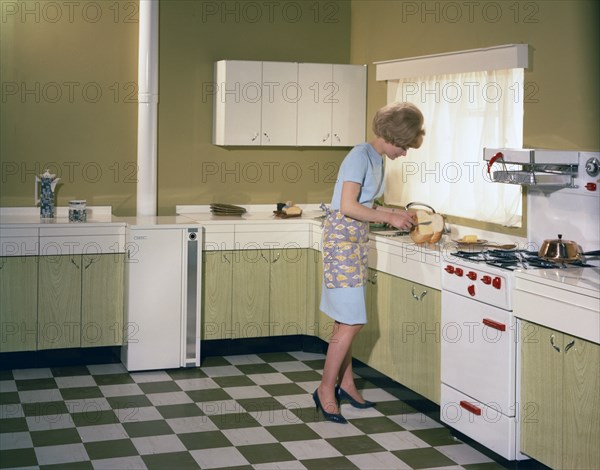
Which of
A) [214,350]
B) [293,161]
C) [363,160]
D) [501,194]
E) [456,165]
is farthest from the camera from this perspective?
[293,161]

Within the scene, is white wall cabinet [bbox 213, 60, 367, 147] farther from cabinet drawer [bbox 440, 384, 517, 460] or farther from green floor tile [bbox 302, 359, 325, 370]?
cabinet drawer [bbox 440, 384, 517, 460]

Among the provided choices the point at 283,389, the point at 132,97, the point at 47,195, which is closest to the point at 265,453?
the point at 283,389

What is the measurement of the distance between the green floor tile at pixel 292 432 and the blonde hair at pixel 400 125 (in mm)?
1536

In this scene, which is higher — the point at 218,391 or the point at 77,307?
the point at 77,307

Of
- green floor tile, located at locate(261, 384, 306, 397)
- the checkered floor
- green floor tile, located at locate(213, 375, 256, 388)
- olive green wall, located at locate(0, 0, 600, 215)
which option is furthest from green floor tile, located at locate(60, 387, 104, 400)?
olive green wall, located at locate(0, 0, 600, 215)

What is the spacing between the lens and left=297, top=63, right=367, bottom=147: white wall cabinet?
22.2ft

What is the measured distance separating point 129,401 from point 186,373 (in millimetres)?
702

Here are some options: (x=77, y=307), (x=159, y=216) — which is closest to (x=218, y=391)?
(x=77, y=307)

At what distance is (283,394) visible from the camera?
18.0ft

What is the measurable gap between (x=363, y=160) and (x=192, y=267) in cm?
170

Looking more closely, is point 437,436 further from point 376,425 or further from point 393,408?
point 393,408

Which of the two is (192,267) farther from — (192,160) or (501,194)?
(501,194)

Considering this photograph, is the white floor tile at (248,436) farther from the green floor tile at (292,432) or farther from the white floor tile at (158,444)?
the white floor tile at (158,444)

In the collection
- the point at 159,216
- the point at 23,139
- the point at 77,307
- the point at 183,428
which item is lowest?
the point at 183,428
